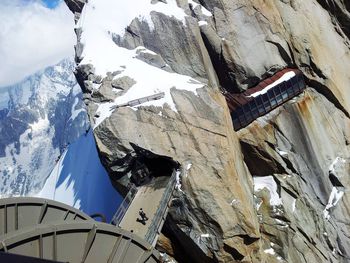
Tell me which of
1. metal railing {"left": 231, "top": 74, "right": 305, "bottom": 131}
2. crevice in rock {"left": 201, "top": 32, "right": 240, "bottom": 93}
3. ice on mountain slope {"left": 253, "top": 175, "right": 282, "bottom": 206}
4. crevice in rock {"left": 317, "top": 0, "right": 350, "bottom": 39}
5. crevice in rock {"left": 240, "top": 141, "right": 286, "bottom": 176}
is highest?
crevice in rock {"left": 317, "top": 0, "right": 350, "bottom": 39}

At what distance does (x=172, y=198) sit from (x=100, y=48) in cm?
1261

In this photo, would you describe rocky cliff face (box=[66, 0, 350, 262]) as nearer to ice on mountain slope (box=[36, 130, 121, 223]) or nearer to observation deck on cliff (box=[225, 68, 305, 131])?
observation deck on cliff (box=[225, 68, 305, 131])

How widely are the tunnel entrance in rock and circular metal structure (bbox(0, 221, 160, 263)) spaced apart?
11119mm

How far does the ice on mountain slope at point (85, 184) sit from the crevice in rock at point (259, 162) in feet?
37.2

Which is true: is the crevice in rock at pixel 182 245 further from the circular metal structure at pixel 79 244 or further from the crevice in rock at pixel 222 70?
the crevice in rock at pixel 222 70

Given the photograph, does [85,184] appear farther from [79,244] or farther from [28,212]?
[79,244]

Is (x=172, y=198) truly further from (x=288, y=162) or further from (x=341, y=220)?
(x=341, y=220)

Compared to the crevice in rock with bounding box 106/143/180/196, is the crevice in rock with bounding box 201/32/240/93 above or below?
above

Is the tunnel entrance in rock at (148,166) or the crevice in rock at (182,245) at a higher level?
the tunnel entrance in rock at (148,166)

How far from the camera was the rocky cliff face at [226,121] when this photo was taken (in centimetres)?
2825

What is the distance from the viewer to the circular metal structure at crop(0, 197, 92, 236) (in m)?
21.8

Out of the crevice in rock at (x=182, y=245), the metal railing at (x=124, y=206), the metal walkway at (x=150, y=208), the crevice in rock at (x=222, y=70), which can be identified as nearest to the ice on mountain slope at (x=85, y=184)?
the metal railing at (x=124, y=206)

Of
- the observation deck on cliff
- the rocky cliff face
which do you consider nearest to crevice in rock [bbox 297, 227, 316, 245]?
the rocky cliff face

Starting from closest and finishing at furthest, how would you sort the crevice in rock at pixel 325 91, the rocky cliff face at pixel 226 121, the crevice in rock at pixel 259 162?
1. the rocky cliff face at pixel 226 121
2. the crevice in rock at pixel 259 162
3. the crevice in rock at pixel 325 91
